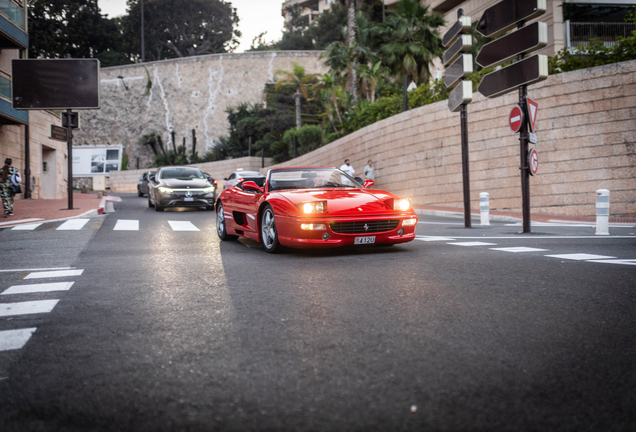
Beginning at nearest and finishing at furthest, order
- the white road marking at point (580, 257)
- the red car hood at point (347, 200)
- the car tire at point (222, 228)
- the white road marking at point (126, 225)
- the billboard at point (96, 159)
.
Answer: the white road marking at point (580, 257), the red car hood at point (347, 200), the car tire at point (222, 228), the white road marking at point (126, 225), the billboard at point (96, 159)

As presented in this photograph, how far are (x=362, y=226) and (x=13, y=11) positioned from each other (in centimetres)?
2430

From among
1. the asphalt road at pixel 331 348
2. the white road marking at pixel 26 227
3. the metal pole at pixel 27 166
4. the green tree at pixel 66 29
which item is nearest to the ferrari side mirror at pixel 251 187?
the asphalt road at pixel 331 348

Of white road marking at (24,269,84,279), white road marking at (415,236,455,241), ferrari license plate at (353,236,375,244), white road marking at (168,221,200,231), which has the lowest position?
white road marking at (24,269,84,279)

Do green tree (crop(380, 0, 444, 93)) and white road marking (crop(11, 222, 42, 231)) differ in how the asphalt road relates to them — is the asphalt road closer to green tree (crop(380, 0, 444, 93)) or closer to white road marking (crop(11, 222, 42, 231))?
white road marking (crop(11, 222, 42, 231))

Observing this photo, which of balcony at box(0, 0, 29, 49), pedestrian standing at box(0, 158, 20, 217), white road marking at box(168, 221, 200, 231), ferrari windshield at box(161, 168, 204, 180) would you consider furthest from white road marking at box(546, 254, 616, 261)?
balcony at box(0, 0, 29, 49)

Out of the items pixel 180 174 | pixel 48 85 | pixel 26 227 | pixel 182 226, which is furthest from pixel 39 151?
pixel 182 226

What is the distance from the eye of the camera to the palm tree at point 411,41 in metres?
34.2

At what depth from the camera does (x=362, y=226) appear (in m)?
8.16

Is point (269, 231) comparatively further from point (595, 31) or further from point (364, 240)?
point (595, 31)

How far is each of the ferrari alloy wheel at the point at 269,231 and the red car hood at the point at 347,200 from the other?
40 centimetres

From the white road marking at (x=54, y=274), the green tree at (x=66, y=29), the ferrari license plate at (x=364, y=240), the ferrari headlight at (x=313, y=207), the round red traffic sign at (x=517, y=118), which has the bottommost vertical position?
the white road marking at (x=54, y=274)

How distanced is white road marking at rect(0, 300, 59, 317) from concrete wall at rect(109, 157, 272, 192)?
4406cm

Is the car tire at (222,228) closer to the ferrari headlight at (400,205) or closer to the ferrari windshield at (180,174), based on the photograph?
the ferrari headlight at (400,205)

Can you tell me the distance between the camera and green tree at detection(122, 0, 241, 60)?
2854 inches
